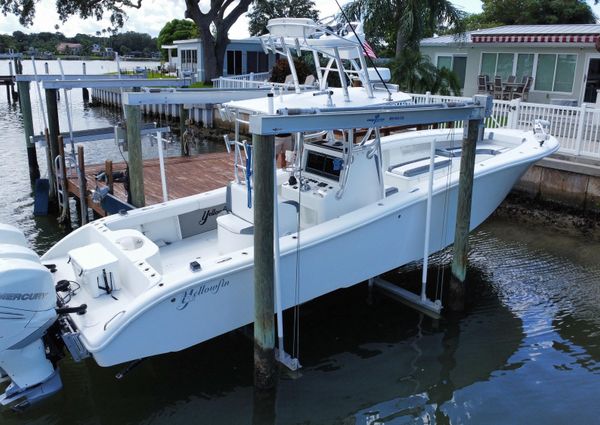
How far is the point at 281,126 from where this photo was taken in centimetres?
483

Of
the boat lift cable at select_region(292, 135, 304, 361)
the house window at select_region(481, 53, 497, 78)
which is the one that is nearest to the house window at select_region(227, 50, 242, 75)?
the house window at select_region(481, 53, 497, 78)

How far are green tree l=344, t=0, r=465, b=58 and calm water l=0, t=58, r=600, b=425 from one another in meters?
10.6

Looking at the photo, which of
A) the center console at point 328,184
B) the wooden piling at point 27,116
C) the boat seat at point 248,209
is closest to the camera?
the boat seat at point 248,209

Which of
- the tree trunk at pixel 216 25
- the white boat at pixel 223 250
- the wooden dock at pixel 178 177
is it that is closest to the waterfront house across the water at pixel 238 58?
the tree trunk at pixel 216 25

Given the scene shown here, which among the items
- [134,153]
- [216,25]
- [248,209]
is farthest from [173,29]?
[248,209]

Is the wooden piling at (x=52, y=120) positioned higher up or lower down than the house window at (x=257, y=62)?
lower down

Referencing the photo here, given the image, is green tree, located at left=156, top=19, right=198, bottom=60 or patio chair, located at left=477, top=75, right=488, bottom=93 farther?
green tree, located at left=156, top=19, right=198, bottom=60

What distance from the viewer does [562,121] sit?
436 inches

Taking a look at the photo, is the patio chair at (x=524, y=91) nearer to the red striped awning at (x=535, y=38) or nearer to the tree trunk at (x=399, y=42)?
the red striped awning at (x=535, y=38)

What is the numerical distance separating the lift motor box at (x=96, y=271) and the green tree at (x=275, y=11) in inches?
1098

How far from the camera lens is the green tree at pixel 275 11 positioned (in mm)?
34125

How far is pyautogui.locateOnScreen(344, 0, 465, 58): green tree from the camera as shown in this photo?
16.6 meters

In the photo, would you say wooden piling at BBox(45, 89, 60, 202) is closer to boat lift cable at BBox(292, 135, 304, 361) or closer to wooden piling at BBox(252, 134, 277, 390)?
boat lift cable at BBox(292, 135, 304, 361)

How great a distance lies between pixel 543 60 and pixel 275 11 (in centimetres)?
2145
